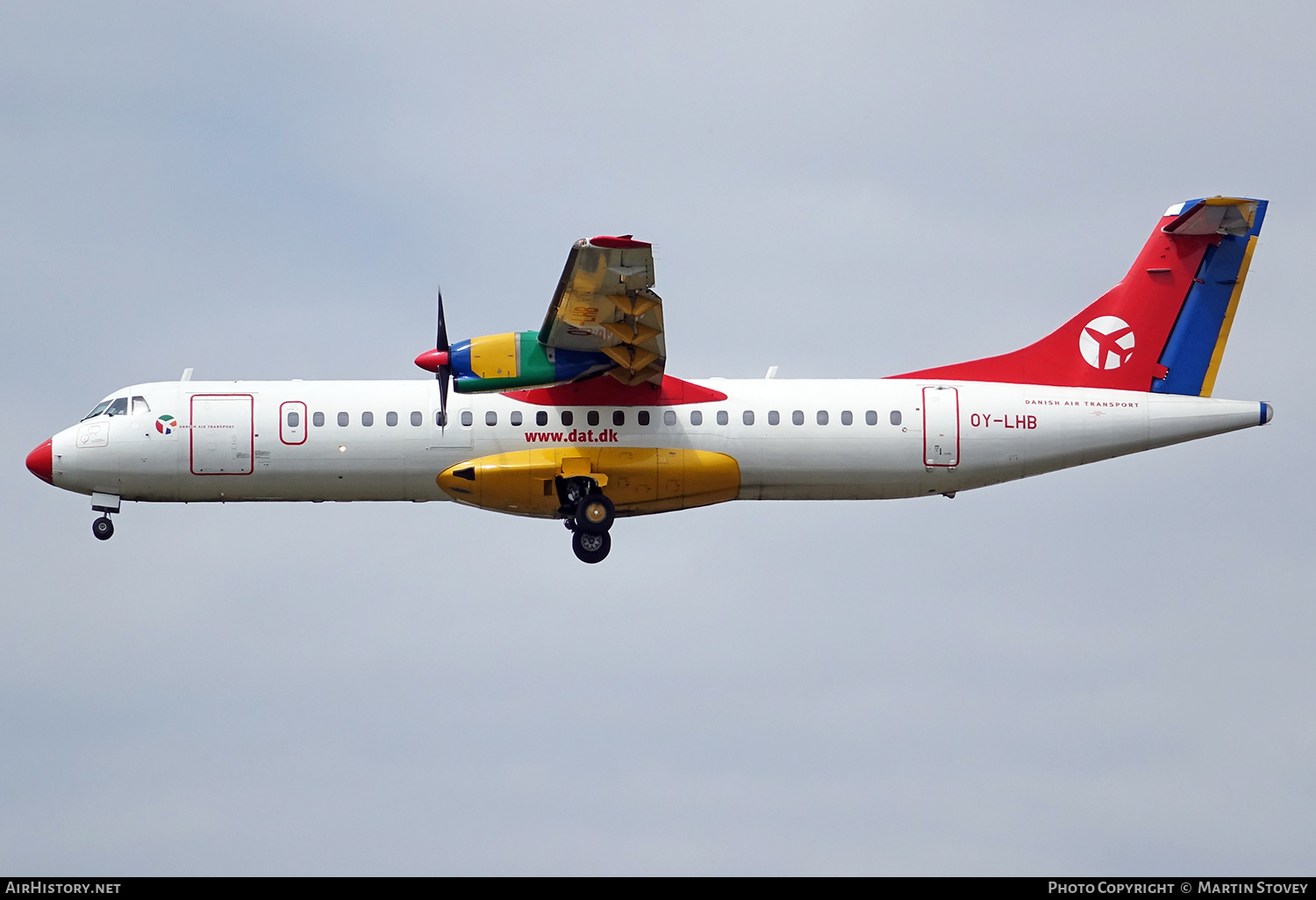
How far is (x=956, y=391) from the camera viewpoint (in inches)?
1212

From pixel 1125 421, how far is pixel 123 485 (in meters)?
18.0

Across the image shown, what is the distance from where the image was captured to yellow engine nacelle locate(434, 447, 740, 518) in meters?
29.8

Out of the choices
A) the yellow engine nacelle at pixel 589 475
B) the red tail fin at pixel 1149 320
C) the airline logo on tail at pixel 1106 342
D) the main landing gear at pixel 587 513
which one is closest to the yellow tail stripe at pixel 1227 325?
the red tail fin at pixel 1149 320

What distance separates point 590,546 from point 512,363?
3815mm

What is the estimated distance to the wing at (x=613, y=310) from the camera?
26531mm

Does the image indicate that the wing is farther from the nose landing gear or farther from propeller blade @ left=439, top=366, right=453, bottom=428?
the nose landing gear

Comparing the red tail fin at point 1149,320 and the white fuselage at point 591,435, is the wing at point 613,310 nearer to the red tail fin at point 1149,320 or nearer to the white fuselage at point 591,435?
the white fuselage at point 591,435

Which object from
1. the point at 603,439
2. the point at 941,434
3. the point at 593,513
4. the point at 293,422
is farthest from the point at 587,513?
the point at 941,434

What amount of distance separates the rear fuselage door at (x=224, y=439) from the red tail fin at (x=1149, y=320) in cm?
1232

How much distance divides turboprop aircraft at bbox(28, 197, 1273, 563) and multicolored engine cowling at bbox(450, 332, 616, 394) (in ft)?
0.83

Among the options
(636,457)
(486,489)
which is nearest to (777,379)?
(636,457)

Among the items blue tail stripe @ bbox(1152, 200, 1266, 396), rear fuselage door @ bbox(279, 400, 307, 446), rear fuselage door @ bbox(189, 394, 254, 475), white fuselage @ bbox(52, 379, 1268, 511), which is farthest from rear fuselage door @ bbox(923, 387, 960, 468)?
rear fuselage door @ bbox(189, 394, 254, 475)

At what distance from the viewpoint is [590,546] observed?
30.2m

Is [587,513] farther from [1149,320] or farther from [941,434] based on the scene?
[1149,320]
